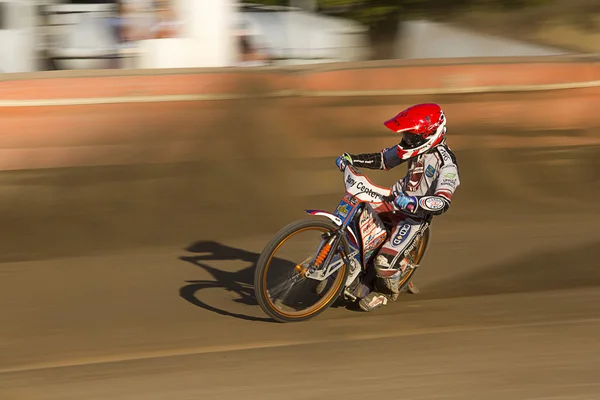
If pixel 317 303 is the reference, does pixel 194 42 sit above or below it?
above

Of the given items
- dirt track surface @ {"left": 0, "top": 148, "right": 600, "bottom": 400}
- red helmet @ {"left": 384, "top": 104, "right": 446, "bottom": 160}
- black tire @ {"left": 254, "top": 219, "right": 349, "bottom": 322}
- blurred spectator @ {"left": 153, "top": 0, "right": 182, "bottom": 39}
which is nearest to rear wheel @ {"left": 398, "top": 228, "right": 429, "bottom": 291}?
dirt track surface @ {"left": 0, "top": 148, "right": 600, "bottom": 400}

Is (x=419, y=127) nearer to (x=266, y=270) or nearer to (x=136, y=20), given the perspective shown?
(x=266, y=270)

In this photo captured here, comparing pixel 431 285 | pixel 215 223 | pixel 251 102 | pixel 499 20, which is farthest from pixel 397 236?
pixel 499 20

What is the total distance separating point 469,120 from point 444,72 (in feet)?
2.20

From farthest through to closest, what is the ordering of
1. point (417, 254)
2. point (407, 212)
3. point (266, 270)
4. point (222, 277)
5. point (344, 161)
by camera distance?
point (222, 277) < point (417, 254) < point (407, 212) < point (344, 161) < point (266, 270)

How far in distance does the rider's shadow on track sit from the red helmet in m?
1.61

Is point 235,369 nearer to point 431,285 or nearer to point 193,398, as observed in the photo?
point 193,398

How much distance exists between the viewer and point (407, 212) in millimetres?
6012

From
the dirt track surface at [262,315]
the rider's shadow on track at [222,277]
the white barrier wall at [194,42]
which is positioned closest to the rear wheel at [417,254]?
the dirt track surface at [262,315]

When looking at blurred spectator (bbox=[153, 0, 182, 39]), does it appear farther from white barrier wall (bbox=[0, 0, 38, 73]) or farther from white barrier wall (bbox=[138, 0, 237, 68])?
white barrier wall (bbox=[0, 0, 38, 73])

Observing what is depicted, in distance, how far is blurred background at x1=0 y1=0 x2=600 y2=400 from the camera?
5.13 metres

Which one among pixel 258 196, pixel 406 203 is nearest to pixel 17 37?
pixel 258 196

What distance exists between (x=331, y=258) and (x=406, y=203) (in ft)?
2.13

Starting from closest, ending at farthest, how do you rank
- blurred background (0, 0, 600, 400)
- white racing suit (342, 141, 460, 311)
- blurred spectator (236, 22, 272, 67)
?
1. blurred background (0, 0, 600, 400)
2. white racing suit (342, 141, 460, 311)
3. blurred spectator (236, 22, 272, 67)
